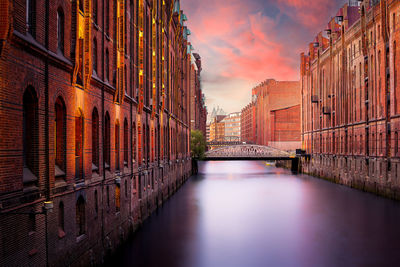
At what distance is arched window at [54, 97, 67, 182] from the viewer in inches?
437

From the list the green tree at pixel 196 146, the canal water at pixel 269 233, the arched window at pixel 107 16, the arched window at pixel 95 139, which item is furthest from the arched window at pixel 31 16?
the green tree at pixel 196 146

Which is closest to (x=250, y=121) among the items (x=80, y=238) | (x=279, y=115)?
(x=279, y=115)

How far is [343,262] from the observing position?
17.0 m

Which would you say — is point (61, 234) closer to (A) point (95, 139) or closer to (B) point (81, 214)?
(B) point (81, 214)

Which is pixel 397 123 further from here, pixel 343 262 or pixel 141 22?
pixel 141 22

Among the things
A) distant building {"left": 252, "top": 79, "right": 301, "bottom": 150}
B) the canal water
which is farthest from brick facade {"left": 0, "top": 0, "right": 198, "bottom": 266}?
distant building {"left": 252, "top": 79, "right": 301, "bottom": 150}

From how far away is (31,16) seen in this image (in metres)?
9.37

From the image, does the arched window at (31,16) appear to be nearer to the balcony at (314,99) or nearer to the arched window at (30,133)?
the arched window at (30,133)

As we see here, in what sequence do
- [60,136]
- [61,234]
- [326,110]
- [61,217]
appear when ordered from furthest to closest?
[326,110] → [60,136] → [61,217] → [61,234]

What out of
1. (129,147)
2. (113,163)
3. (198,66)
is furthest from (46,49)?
(198,66)

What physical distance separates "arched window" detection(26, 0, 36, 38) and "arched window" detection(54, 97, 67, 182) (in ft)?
7.19

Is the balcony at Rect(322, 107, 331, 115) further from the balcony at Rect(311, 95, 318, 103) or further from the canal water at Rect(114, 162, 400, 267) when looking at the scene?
the canal water at Rect(114, 162, 400, 267)

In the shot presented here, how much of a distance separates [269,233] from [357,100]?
26.3 metres

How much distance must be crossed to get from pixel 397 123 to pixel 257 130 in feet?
338
